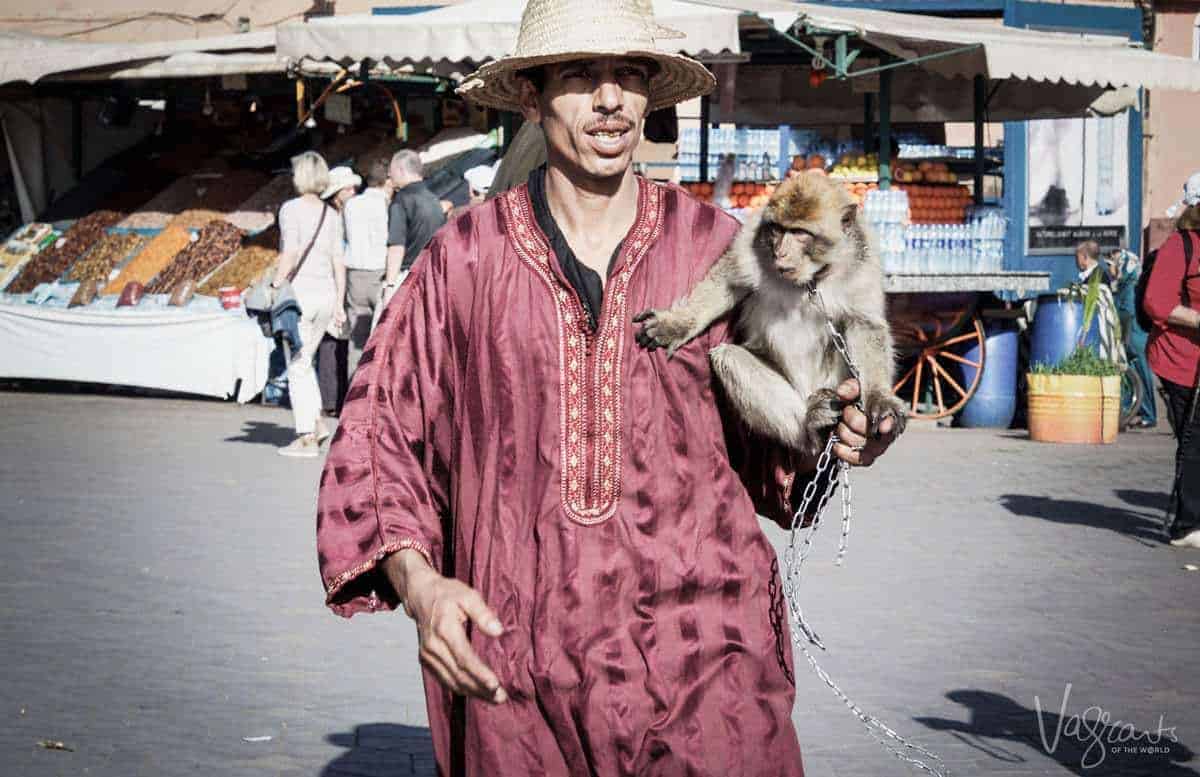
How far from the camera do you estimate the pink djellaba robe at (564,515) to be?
2730mm

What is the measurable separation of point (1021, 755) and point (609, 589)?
311 cm

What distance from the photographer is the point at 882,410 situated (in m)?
3.11

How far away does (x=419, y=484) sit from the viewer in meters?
2.85

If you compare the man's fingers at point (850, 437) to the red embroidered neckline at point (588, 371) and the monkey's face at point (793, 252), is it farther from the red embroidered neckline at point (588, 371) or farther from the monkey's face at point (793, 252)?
the monkey's face at point (793, 252)

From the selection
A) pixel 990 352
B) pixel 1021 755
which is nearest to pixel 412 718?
pixel 1021 755

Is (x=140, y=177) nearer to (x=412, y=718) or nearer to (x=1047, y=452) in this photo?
(x=1047, y=452)

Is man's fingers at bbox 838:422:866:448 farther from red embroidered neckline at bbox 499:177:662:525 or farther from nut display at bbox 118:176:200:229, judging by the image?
nut display at bbox 118:176:200:229

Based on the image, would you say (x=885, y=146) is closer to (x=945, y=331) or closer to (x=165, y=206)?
(x=945, y=331)

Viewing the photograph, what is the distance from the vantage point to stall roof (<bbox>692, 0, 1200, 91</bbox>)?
42.5 feet

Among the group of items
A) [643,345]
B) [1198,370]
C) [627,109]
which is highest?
[627,109]

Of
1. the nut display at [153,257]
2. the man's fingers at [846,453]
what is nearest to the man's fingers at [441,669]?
the man's fingers at [846,453]

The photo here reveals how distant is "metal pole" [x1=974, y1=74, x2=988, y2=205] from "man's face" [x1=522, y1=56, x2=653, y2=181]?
12.9 metres

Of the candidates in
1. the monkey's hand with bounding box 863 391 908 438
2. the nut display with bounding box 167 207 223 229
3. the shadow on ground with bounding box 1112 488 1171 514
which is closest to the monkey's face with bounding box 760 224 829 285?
the monkey's hand with bounding box 863 391 908 438

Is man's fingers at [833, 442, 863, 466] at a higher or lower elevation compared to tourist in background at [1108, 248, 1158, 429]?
higher
